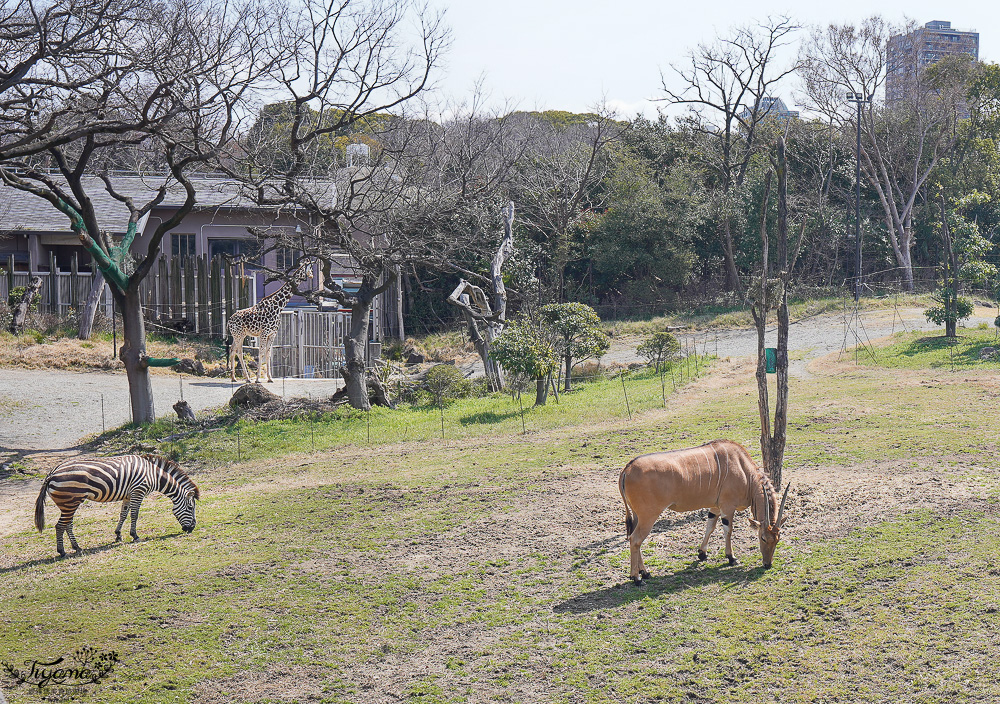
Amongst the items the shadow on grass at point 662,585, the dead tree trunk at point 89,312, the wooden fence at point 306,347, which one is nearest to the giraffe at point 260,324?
the wooden fence at point 306,347

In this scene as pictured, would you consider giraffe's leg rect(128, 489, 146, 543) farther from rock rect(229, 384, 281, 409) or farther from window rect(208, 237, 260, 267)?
window rect(208, 237, 260, 267)

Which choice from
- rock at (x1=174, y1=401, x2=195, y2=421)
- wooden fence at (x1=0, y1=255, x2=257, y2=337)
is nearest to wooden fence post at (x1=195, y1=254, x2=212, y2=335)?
wooden fence at (x1=0, y1=255, x2=257, y2=337)

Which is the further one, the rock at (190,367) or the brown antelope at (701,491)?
the rock at (190,367)

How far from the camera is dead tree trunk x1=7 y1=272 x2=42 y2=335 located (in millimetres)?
25750

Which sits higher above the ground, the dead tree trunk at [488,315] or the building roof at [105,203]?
the building roof at [105,203]

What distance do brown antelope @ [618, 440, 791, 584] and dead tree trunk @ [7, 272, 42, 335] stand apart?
2201cm

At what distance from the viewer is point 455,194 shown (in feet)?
84.8

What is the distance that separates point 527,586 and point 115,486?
515 centimetres

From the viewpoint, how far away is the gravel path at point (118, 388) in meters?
18.1

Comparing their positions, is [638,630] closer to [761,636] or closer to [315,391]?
[761,636]

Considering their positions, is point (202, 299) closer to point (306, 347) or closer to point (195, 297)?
point (195, 297)

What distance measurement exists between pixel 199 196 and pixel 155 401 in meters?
13.7

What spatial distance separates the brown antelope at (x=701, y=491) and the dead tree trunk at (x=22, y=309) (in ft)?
72.2

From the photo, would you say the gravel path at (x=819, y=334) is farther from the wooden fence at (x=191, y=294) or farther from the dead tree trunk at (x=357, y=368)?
the wooden fence at (x=191, y=294)
